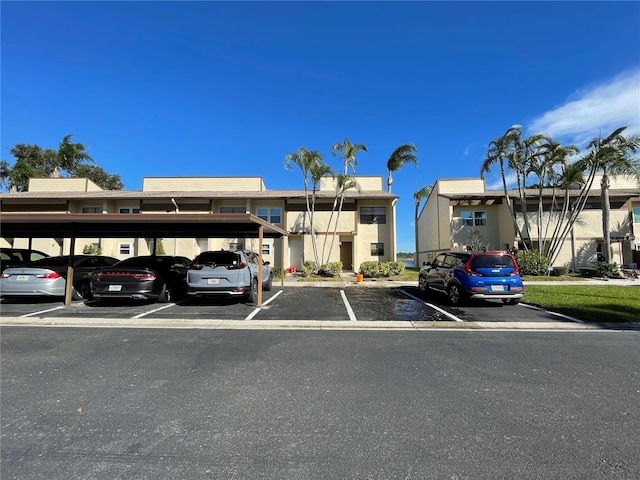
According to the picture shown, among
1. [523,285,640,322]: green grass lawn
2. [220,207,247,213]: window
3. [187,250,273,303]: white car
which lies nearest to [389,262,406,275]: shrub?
[523,285,640,322]: green grass lawn

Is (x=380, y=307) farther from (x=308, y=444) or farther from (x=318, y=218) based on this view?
(x=318, y=218)

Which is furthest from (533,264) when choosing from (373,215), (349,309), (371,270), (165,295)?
(165,295)

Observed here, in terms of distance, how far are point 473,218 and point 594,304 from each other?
18.8 m

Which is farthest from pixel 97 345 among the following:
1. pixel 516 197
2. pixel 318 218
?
pixel 516 197

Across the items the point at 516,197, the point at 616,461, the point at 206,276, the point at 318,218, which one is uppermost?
the point at 516,197

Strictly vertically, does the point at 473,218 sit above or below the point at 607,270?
above

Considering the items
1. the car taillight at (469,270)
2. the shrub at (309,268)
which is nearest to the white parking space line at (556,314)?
the car taillight at (469,270)

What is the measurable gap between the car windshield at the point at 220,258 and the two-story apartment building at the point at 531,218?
21273 millimetres

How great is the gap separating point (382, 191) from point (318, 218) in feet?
17.4

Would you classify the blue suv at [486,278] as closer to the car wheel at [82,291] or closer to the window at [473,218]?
the car wheel at [82,291]

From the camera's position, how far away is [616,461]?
2582 mm

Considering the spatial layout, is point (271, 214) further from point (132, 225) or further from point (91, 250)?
point (132, 225)

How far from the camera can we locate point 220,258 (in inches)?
385

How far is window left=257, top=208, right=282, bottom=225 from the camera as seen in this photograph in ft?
80.3
